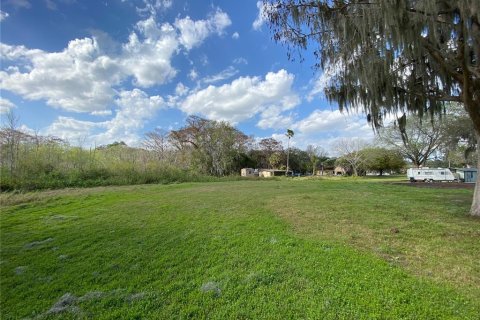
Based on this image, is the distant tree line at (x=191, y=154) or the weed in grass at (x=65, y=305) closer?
the weed in grass at (x=65, y=305)

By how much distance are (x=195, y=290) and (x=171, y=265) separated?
727mm

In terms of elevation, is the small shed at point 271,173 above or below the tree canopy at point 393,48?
below

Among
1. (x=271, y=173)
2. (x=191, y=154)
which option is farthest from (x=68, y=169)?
(x=271, y=173)

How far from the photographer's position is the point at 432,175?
2072 centimetres

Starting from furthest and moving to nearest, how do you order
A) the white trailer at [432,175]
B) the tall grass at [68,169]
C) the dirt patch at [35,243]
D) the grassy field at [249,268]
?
the white trailer at [432,175] → the tall grass at [68,169] → the dirt patch at [35,243] → the grassy field at [249,268]

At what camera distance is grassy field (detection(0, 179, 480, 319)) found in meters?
2.04

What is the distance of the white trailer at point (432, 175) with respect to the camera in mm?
20375

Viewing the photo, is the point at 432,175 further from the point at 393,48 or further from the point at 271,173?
the point at 393,48

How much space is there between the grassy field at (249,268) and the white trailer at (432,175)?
19.9 meters

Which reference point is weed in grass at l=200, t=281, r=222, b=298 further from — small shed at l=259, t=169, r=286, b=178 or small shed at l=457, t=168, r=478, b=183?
small shed at l=259, t=169, r=286, b=178

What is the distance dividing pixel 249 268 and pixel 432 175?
80.9 ft

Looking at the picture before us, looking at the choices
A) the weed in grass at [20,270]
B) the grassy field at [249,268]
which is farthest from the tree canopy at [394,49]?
the weed in grass at [20,270]

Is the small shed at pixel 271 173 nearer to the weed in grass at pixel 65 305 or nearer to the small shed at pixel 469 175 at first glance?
the small shed at pixel 469 175

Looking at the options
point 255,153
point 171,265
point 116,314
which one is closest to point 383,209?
point 171,265
